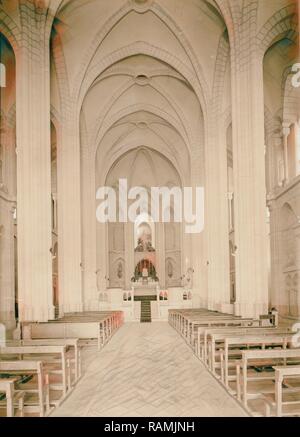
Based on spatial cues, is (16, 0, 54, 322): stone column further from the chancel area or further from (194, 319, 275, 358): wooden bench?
(194, 319, 275, 358): wooden bench

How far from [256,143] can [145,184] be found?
26.5m

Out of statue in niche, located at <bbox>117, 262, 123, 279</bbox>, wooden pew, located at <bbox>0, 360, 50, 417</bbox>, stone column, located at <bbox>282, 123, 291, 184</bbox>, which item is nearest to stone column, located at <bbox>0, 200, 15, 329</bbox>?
stone column, located at <bbox>282, 123, 291, 184</bbox>

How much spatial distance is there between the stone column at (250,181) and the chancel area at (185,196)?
0.05m

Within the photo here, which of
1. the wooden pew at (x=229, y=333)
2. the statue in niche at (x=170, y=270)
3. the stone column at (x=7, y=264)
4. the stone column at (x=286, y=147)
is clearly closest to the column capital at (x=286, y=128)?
the stone column at (x=286, y=147)

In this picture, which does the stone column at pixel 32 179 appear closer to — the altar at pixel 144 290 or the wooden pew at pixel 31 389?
the wooden pew at pixel 31 389

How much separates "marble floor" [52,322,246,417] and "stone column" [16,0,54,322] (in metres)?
2.70

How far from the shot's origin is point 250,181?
1550 cm

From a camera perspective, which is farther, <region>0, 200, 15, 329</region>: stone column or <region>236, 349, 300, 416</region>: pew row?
<region>0, 200, 15, 329</region>: stone column

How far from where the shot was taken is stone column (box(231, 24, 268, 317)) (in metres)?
15.2

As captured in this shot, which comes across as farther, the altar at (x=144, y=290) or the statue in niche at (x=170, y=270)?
the statue in niche at (x=170, y=270)

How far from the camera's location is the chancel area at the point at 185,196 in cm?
798

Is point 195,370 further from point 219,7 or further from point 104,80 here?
point 104,80
